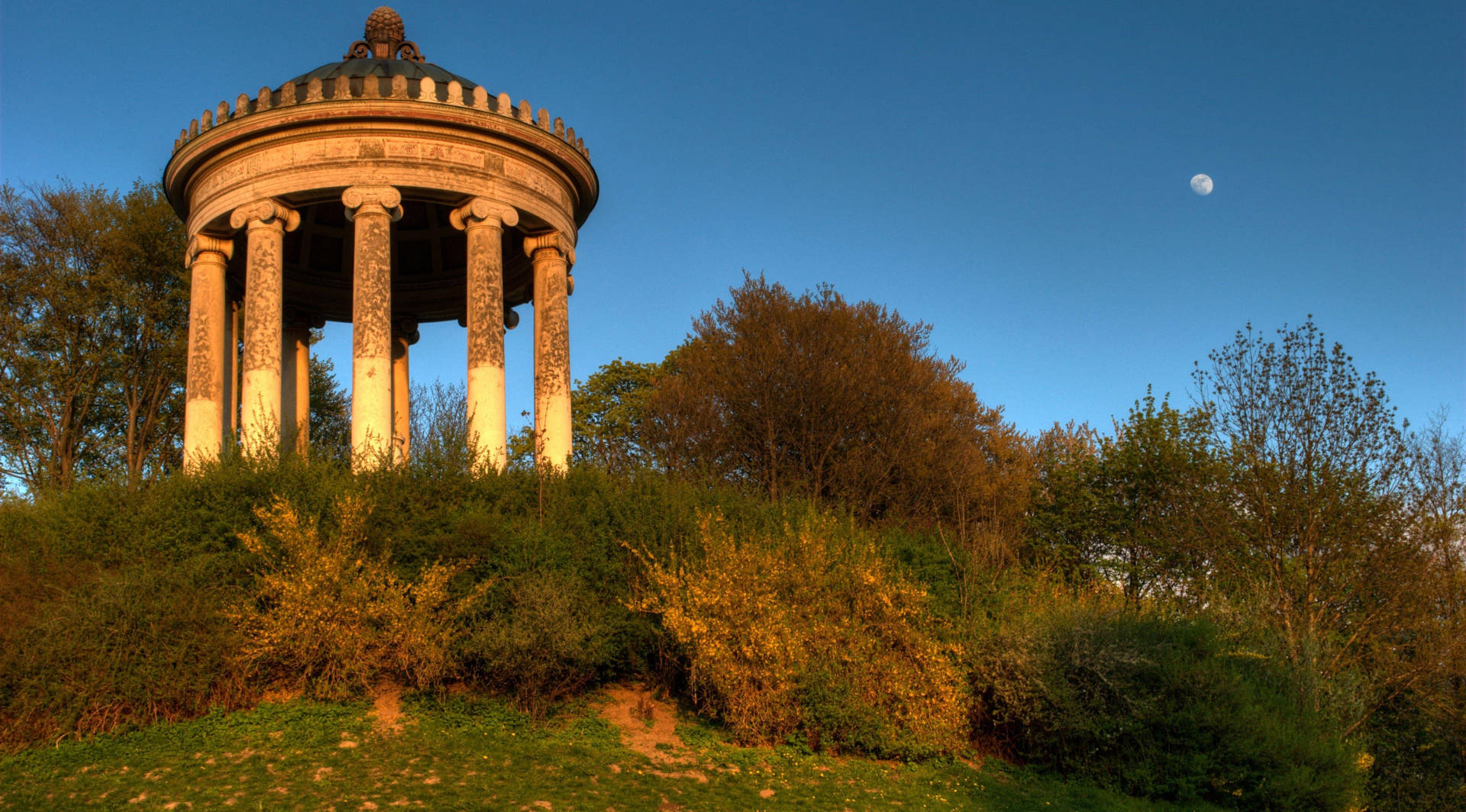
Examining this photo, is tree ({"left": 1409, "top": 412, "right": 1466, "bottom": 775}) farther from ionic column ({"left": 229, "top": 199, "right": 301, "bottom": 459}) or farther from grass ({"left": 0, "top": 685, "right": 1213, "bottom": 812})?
ionic column ({"left": 229, "top": 199, "right": 301, "bottom": 459})

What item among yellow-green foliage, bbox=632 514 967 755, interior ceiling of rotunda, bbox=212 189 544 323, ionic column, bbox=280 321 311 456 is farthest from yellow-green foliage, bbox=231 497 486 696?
interior ceiling of rotunda, bbox=212 189 544 323

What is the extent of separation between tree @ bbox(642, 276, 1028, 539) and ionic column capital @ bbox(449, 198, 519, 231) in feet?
34.2

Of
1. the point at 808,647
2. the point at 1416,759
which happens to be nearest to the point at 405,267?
the point at 808,647

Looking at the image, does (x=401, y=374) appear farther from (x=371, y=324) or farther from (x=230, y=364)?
(x=371, y=324)

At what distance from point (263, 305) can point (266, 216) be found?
6.16 feet

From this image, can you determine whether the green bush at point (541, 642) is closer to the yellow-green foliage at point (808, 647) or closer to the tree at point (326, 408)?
the yellow-green foliage at point (808, 647)

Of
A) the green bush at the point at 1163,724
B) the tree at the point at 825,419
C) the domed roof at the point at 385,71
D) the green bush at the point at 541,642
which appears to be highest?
the domed roof at the point at 385,71

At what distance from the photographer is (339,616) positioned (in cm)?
1600

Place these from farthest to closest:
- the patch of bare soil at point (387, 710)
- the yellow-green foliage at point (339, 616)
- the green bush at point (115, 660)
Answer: the yellow-green foliage at point (339, 616)
the patch of bare soil at point (387, 710)
the green bush at point (115, 660)

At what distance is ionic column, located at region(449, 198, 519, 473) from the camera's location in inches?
872

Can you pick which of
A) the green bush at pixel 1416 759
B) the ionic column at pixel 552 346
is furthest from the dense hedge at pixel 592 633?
the green bush at pixel 1416 759

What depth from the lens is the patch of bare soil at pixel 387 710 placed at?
15.6m

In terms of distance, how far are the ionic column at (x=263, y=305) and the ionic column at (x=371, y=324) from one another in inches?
65.2

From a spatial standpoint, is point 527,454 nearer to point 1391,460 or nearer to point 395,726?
point 395,726
